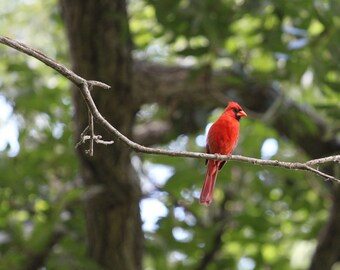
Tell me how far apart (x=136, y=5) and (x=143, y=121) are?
1.11 meters

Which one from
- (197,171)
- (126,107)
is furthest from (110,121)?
(197,171)

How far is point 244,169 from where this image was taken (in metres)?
4.75

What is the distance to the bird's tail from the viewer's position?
2392mm

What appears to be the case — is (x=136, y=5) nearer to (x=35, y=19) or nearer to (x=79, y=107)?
(x=35, y=19)

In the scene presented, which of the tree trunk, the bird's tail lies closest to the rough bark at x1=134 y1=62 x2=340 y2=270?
the tree trunk

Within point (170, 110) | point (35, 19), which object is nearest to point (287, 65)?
point (170, 110)

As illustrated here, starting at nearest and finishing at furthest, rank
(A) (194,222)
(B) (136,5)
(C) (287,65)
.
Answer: (C) (287,65) → (A) (194,222) → (B) (136,5)

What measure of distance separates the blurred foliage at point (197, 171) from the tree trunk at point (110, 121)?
20 cm

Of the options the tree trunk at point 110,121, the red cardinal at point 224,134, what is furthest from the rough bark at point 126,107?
the red cardinal at point 224,134

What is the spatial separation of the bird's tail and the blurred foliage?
1.51 metres

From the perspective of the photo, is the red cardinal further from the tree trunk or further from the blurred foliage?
the blurred foliage

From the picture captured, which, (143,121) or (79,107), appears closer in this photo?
(79,107)

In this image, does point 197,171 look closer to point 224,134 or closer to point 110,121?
point 110,121

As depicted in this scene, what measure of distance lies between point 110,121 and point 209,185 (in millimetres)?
1713
